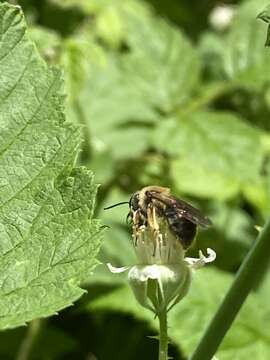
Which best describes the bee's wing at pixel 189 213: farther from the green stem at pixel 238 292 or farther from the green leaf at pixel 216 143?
the green leaf at pixel 216 143

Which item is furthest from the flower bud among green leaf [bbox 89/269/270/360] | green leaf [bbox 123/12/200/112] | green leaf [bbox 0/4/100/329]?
green leaf [bbox 123/12/200/112]

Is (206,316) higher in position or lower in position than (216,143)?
lower

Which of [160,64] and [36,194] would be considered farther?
[160,64]

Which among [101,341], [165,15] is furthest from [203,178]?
[165,15]

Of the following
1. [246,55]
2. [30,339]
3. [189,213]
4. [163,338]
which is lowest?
[30,339]

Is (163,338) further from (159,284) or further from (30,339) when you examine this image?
(30,339)

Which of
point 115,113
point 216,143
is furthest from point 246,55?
point 115,113

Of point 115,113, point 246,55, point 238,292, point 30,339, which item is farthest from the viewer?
point 115,113
